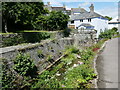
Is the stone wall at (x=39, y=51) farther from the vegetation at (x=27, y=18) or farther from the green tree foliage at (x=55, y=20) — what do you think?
the green tree foliage at (x=55, y=20)

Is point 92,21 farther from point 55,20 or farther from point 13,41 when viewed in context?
point 13,41

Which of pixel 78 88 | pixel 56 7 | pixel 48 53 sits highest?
pixel 56 7

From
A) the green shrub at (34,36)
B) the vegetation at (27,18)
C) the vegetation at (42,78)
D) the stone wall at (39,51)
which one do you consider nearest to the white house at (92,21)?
the vegetation at (27,18)

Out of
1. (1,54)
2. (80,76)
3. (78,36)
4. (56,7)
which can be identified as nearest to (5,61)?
(1,54)

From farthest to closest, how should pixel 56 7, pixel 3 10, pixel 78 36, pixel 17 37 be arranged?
pixel 56 7 < pixel 78 36 < pixel 17 37 < pixel 3 10

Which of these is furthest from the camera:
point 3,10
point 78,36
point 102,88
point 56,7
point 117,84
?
point 56,7

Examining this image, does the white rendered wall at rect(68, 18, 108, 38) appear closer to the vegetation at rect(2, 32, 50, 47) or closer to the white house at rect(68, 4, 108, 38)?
the white house at rect(68, 4, 108, 38)

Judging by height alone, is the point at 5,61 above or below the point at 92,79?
above

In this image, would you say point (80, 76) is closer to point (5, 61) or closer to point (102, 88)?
point (102, 88)

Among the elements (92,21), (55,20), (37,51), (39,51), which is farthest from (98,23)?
(37,51)

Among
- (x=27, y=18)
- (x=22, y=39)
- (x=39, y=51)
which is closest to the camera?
(x=39, y=51)

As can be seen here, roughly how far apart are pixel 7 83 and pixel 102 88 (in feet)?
18.4

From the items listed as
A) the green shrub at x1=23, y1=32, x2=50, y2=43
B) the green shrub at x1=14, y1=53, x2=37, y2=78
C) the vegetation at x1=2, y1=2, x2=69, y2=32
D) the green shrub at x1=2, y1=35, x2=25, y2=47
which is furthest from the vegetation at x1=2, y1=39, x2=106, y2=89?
the green shrub at x1=23, y1=32, x2=50, y2=43

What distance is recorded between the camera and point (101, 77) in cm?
757
